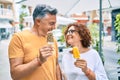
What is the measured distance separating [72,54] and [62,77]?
9.1 inches

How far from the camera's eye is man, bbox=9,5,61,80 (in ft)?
8.84

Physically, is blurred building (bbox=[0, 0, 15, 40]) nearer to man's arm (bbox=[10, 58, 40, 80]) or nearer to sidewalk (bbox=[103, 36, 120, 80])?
sidewalk (bbox=[103, 36, 120, 80])

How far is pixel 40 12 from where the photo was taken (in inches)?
109

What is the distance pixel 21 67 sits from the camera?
2682 millimetres

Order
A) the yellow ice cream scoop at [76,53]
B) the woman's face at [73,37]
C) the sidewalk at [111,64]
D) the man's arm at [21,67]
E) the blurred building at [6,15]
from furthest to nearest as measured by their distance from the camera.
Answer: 1. the blurred building at [6,15]
2. the sidewalk at [111,64]
3. the woman's face at [73,37]
4. the yellow ice cream scoop at [76,53]
5. the man's arm at [21,67]

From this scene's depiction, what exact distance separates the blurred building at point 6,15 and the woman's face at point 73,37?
5097 centimetres

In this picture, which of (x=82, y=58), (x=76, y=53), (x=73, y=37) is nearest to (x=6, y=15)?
(x=73, y=37)

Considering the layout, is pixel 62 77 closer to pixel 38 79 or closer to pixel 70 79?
pixel 70 79

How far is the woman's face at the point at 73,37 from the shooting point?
312 centimetres

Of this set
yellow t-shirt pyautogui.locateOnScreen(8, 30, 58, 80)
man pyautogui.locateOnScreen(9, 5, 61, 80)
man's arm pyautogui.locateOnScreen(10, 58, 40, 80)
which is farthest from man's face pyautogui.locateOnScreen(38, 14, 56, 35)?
man's arm pyautogui.locateOnScreen(10, 58, 40, 80)

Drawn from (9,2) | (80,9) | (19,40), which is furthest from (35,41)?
(9,2)

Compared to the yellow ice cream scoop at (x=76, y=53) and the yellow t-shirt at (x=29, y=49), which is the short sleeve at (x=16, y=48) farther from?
the yellow ice cream scoop at (x=76, y=53)

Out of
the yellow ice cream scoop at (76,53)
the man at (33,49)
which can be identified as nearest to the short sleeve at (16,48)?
the man at (33,49)

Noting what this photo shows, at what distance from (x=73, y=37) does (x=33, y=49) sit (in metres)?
0.49
